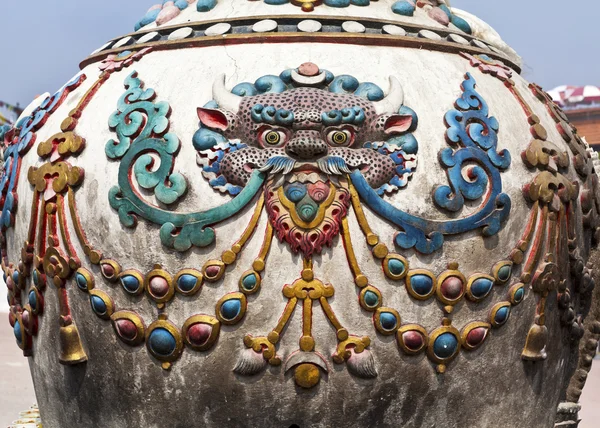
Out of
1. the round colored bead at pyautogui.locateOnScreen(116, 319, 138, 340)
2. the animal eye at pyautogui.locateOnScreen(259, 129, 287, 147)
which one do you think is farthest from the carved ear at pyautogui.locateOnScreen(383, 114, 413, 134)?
the round colored bead at pyautogui.locateOnScreen(116, 319, 138, 340)

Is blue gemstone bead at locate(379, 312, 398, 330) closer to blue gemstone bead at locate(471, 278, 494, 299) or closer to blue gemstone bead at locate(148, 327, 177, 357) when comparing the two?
blue gemstone bead at locate(471, 278, 494, 299)

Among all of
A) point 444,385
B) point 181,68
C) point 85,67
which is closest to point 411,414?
point 444,385

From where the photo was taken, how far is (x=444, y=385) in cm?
473

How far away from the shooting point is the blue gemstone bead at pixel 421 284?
15.0ft

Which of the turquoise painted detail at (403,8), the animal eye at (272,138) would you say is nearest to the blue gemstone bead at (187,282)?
the animal eye at (272,138)

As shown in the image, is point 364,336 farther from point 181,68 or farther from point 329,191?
point 181,68

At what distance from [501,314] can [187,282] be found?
1325mm

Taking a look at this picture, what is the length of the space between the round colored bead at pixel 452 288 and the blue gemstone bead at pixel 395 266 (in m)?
0.20

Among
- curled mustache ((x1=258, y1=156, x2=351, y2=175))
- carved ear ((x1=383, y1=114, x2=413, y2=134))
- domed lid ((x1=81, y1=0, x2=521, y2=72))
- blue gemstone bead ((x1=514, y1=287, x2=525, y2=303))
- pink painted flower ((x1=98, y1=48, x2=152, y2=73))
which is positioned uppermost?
domed lid ((x1=81, y1=0, x2=521, y2=72))

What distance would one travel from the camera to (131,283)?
15.3 feet

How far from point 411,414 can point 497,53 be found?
A: 74.1 inches

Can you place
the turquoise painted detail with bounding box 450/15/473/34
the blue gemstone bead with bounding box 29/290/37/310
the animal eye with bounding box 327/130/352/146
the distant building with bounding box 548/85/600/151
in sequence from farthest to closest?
1. the distant building with bounding box 548/85/600/151
2. the turquoise painted detail with bounding box 450/15/473/34
3. the blue gemstone bead with bounding box 29/290/37/310
4. the animal eye with bounding box 327/130/352/146

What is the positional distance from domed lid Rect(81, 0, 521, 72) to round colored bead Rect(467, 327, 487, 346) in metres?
1.30

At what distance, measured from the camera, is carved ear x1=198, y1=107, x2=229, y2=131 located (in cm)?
465
